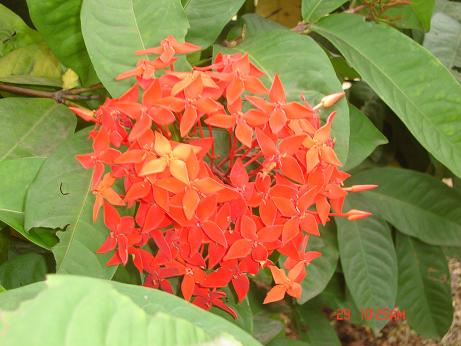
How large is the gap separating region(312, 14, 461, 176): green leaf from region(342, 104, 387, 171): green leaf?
0.61 feet

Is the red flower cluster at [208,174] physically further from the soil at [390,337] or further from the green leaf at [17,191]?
the soil at [390,337]

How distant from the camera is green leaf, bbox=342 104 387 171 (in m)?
1.15

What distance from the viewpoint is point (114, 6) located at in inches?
32.5

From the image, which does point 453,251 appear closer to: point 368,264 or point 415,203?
point 415,203

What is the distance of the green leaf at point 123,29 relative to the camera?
800 millimetres

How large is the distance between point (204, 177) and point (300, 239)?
0.17 metres

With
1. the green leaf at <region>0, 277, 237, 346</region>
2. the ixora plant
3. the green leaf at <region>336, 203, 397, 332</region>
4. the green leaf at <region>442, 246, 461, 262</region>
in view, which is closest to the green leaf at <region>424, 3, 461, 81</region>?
the ixora plant

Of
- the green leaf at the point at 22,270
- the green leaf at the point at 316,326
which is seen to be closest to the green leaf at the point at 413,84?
the green leaf at the point at 22,270

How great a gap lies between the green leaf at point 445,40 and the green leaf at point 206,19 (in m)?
0.60

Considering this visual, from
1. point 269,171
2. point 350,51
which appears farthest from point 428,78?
point 269,171

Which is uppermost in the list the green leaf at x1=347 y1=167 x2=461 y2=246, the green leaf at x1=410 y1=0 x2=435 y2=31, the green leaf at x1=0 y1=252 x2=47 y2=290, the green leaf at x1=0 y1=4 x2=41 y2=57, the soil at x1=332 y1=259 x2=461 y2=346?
the green leaf at x1=410 y1=0 x2=435 y2=31

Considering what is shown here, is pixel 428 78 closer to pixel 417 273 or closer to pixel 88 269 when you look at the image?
pixel 88 269

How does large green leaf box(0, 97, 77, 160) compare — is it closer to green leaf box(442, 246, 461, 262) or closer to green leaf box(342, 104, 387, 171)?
green leaf box(342, 104, 387, 171)

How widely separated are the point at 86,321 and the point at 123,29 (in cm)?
58
